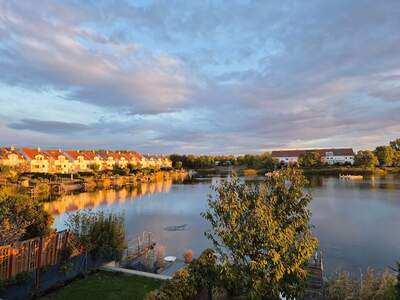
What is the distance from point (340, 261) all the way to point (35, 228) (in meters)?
13.3

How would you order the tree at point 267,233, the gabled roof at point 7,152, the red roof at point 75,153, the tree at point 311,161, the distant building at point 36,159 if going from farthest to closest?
1. the tree at point 311,161
2. the red roof at point 75,153
3. the distant building at point 36,159
4. the gabled roof at point 7,152
5. the tree at point 267,233

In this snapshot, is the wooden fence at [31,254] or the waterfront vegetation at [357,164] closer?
the wooden fence at [31,254]

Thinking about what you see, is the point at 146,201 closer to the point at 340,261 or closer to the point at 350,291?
the point at 340,261

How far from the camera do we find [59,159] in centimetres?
7738

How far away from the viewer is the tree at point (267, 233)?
5580 mm

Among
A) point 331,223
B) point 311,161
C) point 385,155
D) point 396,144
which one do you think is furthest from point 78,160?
point 396,144

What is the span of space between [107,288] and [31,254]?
2.15 m

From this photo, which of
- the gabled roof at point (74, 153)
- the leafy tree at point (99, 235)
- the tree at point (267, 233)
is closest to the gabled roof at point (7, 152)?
the gabled roof at point (74, 153)

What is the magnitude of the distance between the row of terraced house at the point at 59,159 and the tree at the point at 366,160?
7257cm

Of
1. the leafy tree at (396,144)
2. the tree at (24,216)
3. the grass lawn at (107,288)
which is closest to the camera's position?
the grass lawn at (107,288)

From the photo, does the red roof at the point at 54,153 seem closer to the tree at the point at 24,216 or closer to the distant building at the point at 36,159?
the distant building at the point at 36,159

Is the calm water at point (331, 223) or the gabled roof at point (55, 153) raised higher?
the gabled roof at point (55, 153)

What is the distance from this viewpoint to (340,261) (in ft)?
46.5

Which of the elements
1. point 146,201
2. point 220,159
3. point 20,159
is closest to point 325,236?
point 146,201
